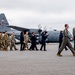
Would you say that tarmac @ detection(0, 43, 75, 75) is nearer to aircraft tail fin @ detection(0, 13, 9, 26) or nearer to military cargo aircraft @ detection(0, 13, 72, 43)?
military cargo aircraft @ detection(0, 13, 72, 43)

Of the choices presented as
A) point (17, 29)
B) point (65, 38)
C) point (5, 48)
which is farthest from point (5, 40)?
point (17, 29)

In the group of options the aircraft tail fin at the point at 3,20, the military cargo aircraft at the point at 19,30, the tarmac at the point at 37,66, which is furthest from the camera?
the aircraft tail fin at the point at 3,20

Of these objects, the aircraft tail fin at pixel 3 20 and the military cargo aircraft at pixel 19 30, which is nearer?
the military cargo aircraft at pixel 19 30

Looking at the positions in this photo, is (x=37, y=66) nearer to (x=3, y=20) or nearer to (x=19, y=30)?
(x=19, y=30)

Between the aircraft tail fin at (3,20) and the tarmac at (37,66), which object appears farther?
the aircraft tail fin at (3,20)

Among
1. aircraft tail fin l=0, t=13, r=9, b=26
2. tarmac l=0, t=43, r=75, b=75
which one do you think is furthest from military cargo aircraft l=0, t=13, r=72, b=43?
tarmac l=0, t=43, r=75, b=75

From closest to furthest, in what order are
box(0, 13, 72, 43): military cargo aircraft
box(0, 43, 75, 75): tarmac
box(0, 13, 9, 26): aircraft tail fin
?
box(0, 43, 75, 75): tarmac, box(0, 13, 72, 43): military cargo aircraft, box(0, 13, 9, 26): aircraft tail fin

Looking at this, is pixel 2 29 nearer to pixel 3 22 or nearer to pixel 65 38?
pixel 3 22

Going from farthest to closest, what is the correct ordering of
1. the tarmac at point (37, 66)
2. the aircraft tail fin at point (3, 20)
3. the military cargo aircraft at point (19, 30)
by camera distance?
the aircraft tail fin at point (3, 20)
the military cargo aircraft at point (19, 30)
the tarmac at point (37, 66)

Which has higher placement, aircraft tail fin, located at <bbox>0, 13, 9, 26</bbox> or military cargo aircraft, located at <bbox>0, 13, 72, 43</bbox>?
aircraft tail fin, located at <bbox>0, 13, 9, 26</bbox>

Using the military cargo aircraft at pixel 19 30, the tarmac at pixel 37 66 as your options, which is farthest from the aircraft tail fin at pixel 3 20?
the tarmac at pixel 37 66

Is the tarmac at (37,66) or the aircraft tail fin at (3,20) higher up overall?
the aircraft tail fin at (3,20)

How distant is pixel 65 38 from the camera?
17328 mm

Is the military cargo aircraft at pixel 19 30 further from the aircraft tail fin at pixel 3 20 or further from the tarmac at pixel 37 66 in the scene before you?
the tarmac at pixel 37 66
